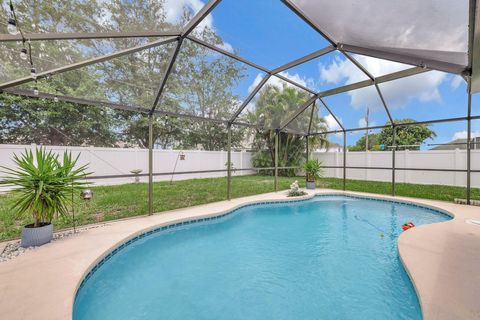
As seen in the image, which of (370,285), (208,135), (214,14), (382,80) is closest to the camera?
(370,285)

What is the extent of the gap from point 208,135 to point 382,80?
9.58 m

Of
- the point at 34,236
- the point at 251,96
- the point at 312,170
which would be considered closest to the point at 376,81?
the point at 251,96

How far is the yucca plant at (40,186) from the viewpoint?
3324 mm

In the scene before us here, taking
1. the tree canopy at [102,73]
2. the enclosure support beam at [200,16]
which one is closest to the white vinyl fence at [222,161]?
the tree canopy at [102,73]

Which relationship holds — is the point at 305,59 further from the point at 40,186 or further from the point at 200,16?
the point at 40,186

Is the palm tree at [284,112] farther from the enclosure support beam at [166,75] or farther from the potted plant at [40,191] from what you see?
the potted plant at [40,191]

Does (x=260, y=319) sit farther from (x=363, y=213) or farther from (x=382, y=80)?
(x=382, y=80)

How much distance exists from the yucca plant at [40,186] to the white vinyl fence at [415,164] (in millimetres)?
13211

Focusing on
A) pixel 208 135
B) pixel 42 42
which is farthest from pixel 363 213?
pixel 208 135

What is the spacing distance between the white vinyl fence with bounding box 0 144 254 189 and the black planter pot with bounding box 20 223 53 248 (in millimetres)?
5463

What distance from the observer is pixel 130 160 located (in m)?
10.8

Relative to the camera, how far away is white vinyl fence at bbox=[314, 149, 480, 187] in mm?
9492

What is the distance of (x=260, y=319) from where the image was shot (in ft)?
7.82

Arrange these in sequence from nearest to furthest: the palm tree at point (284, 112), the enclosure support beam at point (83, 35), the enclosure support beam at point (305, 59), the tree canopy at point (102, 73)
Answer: the enclosure support beam at point (83, 35) < the tree canopy at point (102, 73) < the enclosure support beam at point (305, 59) < the palm tree at point (284, 112)
